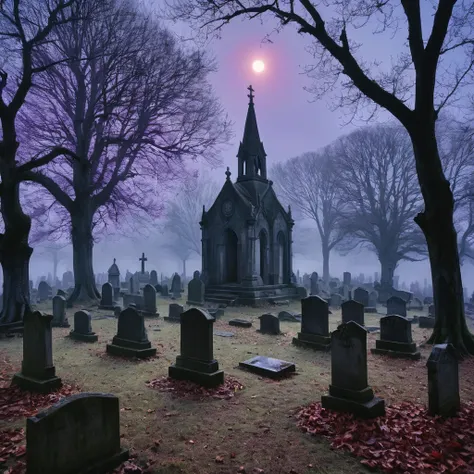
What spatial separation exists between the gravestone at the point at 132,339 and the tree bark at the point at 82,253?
9.34m

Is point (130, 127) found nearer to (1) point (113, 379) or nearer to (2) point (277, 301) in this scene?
(2) point (277, 301)

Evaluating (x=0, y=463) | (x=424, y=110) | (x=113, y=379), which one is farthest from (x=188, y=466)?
(x=424, y=110)

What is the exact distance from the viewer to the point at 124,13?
48.7 ft

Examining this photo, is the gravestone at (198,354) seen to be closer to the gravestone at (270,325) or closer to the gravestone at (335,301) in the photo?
the gravestone at (270,325)

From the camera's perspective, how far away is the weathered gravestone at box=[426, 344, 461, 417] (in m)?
4.52

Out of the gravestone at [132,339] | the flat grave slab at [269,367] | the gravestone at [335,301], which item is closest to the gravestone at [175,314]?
the gravestone at [132,339]

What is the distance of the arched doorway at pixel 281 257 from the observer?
771 inches

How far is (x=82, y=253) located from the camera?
17.0m

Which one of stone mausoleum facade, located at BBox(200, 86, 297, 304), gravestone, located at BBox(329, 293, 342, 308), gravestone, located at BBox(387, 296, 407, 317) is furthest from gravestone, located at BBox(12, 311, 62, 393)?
gravestone, located at BBox(329, 293, 342, 308)

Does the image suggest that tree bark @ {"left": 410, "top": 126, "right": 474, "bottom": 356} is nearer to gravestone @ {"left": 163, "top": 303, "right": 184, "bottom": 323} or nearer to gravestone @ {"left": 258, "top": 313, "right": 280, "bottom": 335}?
gravestone @ {"left": 258, "top": 313, "right": 280, "bottom": 335}

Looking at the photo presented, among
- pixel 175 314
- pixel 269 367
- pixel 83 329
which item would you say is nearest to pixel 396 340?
pixel 269 367

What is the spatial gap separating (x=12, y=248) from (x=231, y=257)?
442 inches

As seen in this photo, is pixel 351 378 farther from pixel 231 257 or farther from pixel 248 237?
pixel 231 257

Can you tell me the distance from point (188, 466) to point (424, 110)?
8477mm
